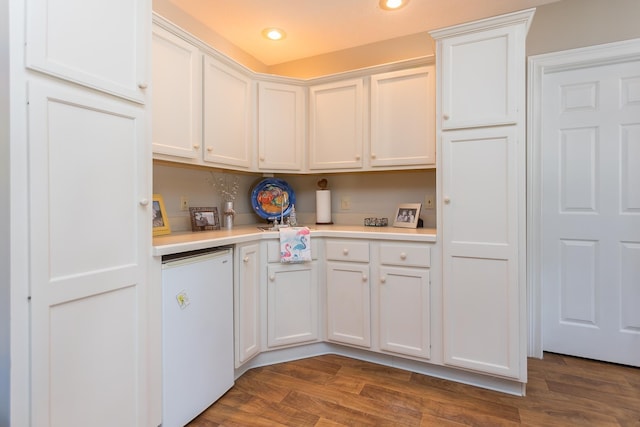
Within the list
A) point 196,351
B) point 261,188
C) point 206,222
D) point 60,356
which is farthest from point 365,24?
point 60,356

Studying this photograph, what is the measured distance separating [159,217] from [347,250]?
1.27 meters

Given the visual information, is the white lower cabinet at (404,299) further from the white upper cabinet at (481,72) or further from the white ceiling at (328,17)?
the white ceiling at (328,17)

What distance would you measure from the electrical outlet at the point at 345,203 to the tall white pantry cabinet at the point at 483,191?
3.42 ft

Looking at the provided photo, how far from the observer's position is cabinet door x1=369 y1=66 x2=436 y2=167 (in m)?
2.35

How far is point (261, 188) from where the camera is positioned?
292 cm

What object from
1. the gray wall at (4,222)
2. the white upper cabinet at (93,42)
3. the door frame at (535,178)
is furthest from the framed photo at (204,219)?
the door frame at (535,178)

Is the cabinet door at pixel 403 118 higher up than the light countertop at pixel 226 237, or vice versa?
the cabinet door at pixel 403 118

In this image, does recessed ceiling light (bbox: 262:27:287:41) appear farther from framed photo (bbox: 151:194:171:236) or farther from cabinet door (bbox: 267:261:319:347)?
cabinet door (bbox: 267:261:319:347)

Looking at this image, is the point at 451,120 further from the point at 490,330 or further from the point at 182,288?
the point at 182,288

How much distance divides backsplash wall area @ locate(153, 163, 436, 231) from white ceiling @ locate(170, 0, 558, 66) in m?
1.13

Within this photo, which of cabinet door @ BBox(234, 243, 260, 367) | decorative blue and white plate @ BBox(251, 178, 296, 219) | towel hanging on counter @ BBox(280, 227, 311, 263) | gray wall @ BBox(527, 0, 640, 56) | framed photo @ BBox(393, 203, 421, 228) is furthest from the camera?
decorative blue and white plate @ BBox(251, 178, 296, 219)

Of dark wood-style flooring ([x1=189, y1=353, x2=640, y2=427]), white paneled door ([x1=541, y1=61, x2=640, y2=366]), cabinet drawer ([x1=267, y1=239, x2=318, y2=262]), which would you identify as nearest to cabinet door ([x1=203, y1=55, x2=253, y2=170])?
cabinet drawer ([x1=267, y1=239, x2=318, y2=262])

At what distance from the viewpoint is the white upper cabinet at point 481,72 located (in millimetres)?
1854

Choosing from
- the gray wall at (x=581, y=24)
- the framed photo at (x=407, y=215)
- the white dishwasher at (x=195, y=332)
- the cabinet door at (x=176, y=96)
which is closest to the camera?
the white dishwasher at (x=195, y=332)
